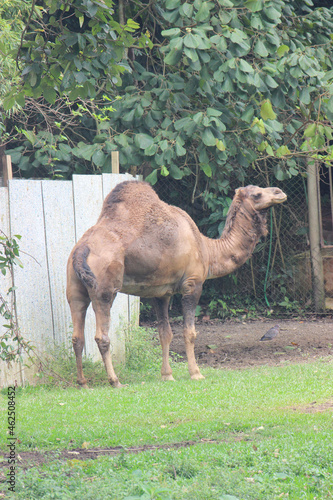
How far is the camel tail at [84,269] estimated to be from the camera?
20.8ft

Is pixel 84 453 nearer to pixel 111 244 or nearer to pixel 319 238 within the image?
pixel 111 244

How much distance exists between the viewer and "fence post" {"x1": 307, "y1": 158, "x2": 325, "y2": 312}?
11133 millimetres

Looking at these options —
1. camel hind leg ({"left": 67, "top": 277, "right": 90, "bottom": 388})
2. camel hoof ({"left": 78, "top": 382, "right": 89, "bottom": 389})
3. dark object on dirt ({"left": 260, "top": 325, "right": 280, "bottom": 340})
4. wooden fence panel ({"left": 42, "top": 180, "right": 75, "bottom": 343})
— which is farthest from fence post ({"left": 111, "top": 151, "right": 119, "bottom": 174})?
dark object on dirt ({"left": 260, "top": 325, "right": 280, "bottom": 340})

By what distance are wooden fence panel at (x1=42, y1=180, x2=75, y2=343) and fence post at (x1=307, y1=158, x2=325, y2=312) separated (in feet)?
17.0

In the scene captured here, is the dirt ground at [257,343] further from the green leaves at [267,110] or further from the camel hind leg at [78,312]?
the green leaves at [267,110]

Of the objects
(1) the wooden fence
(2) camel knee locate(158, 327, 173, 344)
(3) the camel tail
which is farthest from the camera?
(2) camel knee locate(158, 327, 173, 344)

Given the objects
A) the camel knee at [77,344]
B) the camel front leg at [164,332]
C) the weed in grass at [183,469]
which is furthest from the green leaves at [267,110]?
the weed in grass at [183,469]

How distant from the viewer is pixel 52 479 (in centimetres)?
375

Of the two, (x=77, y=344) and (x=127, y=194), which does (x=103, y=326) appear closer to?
(x=77, y=344)

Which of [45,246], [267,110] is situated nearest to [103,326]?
[45,246]

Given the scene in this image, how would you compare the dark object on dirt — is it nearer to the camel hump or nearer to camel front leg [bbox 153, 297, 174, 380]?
camel front leg [bbox 153, 297, 174, 380]

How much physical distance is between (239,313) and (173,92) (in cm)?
463

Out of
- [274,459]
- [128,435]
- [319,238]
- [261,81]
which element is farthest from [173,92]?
→ [274,459]

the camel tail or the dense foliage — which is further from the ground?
the dense foliage
